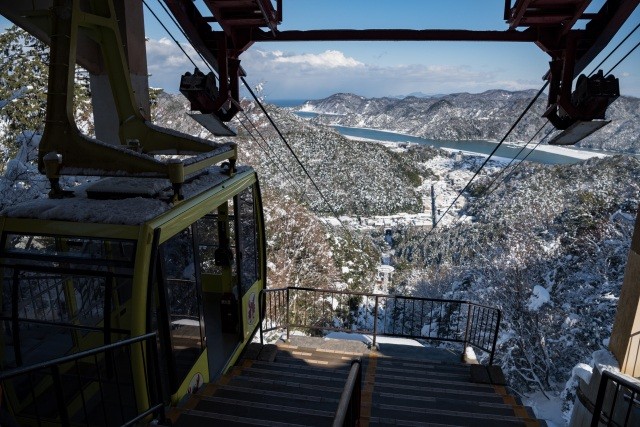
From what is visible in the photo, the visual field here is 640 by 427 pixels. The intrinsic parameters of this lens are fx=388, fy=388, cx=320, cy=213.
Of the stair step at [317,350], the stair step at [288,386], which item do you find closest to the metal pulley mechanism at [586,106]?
the stair step at [317,350]

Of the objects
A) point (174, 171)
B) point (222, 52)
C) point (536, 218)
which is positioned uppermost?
point (222, 52)

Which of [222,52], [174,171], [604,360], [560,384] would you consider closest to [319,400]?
[174,171]

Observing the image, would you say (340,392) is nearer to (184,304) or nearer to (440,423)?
(440,423)

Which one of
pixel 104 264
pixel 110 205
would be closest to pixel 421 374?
pixel 104 264

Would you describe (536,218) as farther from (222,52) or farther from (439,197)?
(439,197)

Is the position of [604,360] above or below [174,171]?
below

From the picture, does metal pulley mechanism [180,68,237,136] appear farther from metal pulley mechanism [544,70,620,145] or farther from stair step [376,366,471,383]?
metal pulley mechanism [544,70,620,145]

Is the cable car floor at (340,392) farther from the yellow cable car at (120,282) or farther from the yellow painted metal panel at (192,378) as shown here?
the yellow cable car at (120,282)
